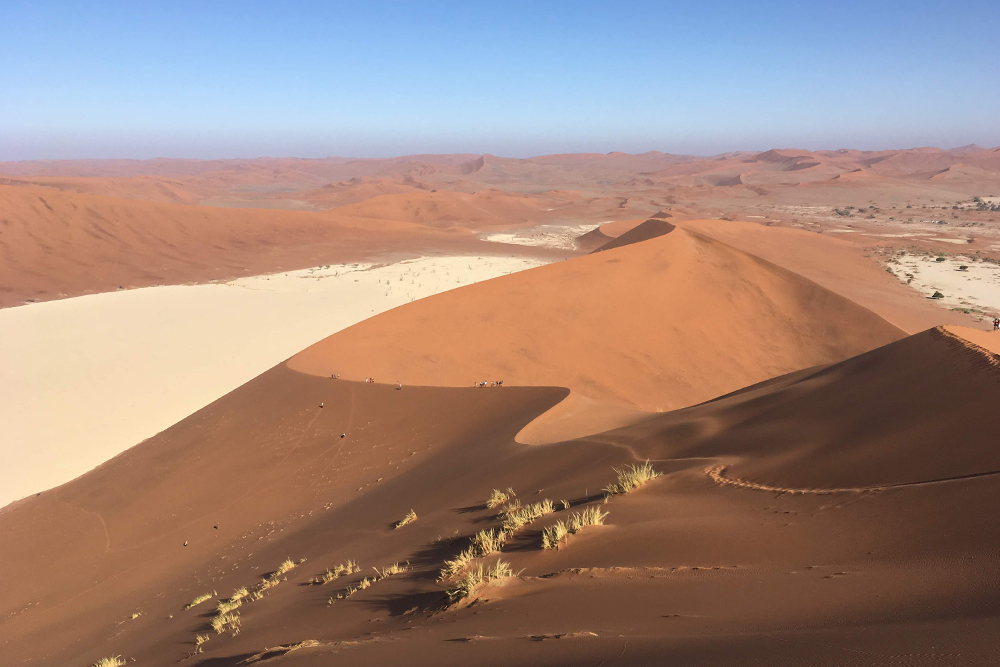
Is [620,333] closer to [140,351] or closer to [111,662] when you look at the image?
[111,662]

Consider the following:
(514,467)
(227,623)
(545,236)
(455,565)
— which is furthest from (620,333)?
(545,236)

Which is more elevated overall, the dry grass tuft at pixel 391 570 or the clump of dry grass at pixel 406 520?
the dry grass tuft at pixel 391 570

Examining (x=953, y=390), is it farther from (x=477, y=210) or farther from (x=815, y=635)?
(x=477, y=210)

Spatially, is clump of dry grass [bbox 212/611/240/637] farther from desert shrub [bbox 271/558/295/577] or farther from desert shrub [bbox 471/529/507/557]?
desert shrub [bbox 471/529/507/557]

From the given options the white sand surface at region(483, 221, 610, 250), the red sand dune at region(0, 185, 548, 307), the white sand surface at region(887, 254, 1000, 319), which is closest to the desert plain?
the white sand surface at region(887, 254, 1000, 319)

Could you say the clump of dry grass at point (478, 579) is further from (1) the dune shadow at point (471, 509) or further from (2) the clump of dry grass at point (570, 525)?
(1) the dune shadow at point (471, 509)

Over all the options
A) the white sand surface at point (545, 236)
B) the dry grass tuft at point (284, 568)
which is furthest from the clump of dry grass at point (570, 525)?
the white sand surface at point (545, 236)

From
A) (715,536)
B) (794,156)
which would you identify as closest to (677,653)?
(715,536)
